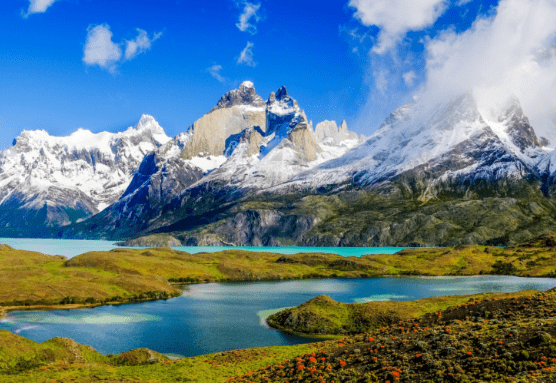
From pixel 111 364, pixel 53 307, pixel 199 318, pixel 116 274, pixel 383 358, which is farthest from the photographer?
pixel 116 274

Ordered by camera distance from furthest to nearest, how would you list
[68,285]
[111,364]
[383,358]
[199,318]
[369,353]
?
[68,285]
[199,318]
[111,364]
[369,353]
[383,358]

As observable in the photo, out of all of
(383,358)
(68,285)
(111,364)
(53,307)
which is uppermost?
(383,358)

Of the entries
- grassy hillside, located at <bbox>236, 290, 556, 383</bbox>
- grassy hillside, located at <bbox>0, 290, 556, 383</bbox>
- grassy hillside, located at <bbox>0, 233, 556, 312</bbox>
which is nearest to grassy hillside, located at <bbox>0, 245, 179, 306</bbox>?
grassy hillside, located at <bbox>0, 233, 556, 312</bbox>

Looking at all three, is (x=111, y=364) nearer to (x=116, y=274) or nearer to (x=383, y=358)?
(x=383, y=358)

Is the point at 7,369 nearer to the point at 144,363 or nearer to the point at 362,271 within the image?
the point at 144,363

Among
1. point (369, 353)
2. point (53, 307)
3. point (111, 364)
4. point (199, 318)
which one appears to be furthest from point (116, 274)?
point (369, 353)

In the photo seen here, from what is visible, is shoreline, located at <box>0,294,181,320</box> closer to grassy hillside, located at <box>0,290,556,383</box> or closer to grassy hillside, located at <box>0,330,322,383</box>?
grassy hillside, located at <box>0,330,322,383</box>

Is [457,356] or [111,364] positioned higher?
[457,356]

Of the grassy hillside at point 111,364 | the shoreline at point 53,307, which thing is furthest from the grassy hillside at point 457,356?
the shoreline at point 53,307
